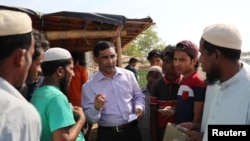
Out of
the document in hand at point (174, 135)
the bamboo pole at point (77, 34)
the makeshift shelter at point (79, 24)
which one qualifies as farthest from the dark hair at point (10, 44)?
the bamboo pole at point (77, 34)

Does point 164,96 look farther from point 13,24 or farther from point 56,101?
point 13,24

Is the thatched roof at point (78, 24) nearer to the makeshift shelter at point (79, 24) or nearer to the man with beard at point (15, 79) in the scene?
the makeshift shelter at point (79, 24)

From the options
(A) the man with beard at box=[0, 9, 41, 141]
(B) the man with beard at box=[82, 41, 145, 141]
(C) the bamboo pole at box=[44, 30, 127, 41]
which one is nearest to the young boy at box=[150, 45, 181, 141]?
(B) the man with beard at box=[82, 41, 145, 141]

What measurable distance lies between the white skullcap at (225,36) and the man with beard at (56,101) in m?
1.13

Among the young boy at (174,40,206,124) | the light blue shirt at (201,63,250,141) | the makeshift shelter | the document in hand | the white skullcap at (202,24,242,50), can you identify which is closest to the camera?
the light blue shirt at (201,63,250,141)

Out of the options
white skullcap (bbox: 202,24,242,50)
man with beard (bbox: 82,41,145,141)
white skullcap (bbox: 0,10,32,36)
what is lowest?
man with beard (bbox: 82,41,145,141)

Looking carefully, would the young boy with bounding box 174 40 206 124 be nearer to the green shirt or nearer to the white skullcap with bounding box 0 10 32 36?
the green shirt

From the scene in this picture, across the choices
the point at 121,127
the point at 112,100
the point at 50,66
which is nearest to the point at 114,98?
the point at 112,100

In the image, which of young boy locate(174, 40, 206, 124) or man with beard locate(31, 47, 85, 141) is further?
young boy locate(174, 40, 206, 124)

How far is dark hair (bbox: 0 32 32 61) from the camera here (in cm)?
134

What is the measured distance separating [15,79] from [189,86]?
5.51ft

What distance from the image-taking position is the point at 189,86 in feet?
8.82

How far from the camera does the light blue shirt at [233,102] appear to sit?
1.88m

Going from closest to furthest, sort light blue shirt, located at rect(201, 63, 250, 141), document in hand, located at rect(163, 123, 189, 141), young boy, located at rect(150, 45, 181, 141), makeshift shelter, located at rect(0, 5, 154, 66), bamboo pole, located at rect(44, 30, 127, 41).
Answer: light blue shirt, located at rect(201, 63, 250, 141), document in hand, located at rect(163, 123, 189, 141), young boy, located at rect(150, 45, 181, 141), makeshift shelter, located at rect(0, 5, 154, 66), bamboo pole, located at rect(44, 30, 127, 41)
